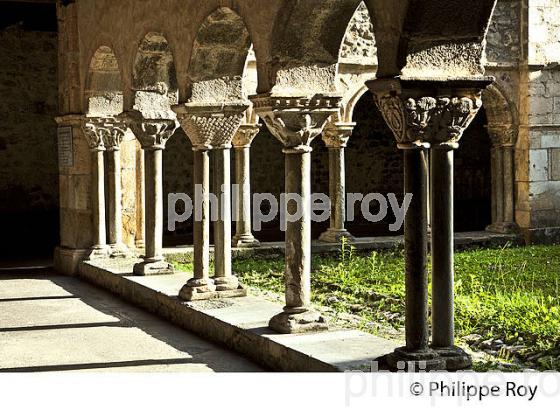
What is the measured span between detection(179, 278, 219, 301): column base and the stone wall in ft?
24.6

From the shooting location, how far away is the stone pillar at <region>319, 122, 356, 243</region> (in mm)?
12062

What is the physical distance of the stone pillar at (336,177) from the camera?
12062 mm

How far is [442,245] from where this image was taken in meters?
4.87

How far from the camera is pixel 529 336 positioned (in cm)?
666

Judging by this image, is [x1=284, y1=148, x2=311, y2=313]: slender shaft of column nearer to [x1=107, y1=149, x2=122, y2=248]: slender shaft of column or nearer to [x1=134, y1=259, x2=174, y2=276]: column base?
[x1=134, y1=259, x2=174, y2=276]: column base

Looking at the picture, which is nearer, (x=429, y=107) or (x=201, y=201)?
(x=429, y=107)

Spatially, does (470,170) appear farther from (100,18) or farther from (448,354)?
(448,354)

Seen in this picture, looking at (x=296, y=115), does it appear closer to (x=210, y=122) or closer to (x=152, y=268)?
(x=210, y=122)

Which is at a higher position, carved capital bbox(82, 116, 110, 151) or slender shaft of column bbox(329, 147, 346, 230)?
carved capital bbox(82, 116, 110, 151)

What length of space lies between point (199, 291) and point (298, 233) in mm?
1686

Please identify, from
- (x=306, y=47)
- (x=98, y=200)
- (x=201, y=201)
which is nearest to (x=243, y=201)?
(x=98, y=200)

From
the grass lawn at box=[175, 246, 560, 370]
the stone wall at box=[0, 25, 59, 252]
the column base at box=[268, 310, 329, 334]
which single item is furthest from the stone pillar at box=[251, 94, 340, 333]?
the stone wall at box=[0, 25, 59, 252]

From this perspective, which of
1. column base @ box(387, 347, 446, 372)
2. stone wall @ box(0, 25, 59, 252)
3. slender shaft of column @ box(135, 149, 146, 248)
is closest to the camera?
column base @ box(387, 347, 446, 372)

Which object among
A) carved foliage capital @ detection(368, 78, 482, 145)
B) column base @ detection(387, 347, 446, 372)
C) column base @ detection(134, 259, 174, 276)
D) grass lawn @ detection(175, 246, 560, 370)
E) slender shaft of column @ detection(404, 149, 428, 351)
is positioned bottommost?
grass lawn @ detection(175, 246, 560, 370)
